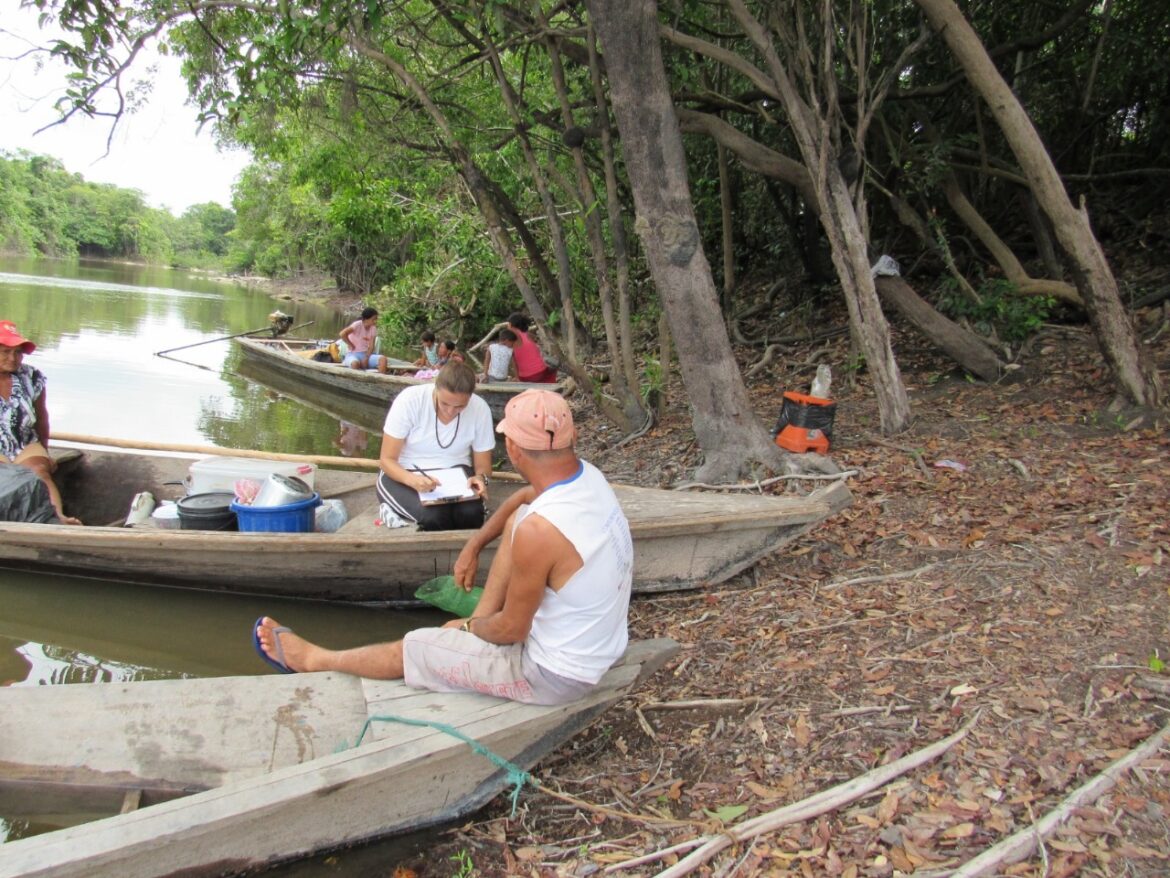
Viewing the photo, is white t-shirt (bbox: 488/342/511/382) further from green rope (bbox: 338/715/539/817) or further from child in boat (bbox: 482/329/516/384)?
green rope (bbox: 338/715/539/817)

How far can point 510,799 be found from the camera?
2781mm

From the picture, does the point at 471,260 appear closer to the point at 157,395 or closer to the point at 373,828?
the point at 157,395

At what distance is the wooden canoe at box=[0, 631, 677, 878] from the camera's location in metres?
2.17

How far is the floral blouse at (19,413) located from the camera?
15.9ft

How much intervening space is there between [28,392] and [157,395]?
7.57 meters

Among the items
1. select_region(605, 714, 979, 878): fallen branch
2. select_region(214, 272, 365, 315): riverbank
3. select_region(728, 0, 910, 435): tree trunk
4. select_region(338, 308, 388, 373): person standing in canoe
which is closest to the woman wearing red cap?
select_region(605, 714, 979, 878): fallen branch

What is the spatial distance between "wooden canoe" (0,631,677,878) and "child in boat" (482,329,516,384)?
725cm

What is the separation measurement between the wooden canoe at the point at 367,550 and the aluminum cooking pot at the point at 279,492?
1.01ft

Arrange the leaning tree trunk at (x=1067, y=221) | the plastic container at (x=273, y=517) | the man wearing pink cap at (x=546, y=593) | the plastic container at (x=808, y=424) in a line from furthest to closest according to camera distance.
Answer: the plastic container at (x=808, y=424) < the leaning tree trunk at (x=1067, y=221) < the plastic container at (x=273, y=517) < the man wearing pink cap at (x=546, y=593)

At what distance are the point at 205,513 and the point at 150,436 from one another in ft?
18.6

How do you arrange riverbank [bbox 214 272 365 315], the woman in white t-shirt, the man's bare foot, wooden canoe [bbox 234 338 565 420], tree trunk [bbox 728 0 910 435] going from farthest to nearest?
riverbank [bbox 214 272 365 315] → wooden canoe [bbox 234 338 565 420] → tree trunk [bbox 728 0 910 435] → the woman in white t-shirt → the man's bare foot

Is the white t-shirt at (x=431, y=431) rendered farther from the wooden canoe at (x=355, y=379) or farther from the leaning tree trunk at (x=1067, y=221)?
the wooden canoe at (x=355, y=379)

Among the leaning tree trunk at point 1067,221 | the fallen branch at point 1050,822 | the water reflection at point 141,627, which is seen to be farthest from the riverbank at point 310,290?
the fallen branch at point 1050,822

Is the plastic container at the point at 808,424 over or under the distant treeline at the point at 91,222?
under
